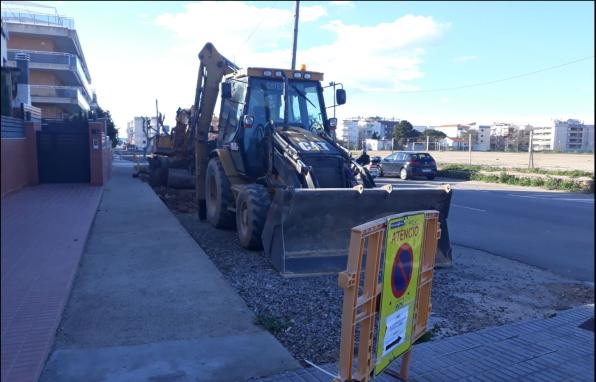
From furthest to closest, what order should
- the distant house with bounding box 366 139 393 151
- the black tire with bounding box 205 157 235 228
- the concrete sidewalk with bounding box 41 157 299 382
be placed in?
the distant house with bounding box 366 139 393 151, the black tire with bounding box 205 157 235 228, the concrete sidewalk with bounding box 41 157 299 382

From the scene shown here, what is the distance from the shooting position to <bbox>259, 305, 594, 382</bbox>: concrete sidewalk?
4.15 m

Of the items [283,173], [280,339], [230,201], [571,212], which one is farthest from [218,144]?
[571,212]

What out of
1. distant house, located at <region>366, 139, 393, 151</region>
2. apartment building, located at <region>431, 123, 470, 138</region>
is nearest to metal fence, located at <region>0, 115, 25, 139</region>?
distant house, located at <region>366, 139, 393, 151</region>

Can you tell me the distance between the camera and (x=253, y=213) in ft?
25.4

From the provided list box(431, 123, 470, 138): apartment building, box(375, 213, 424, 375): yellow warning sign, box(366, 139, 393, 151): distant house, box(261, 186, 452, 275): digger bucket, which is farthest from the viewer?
box(431, 123, 470, 138): apartment building

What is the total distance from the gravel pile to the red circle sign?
118cm

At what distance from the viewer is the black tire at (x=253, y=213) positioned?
775 centimetres

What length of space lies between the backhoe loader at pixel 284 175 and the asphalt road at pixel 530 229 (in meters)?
2.14

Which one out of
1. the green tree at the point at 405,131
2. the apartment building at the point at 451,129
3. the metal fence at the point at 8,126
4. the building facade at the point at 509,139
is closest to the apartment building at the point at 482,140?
the building facade at the point at 509,139

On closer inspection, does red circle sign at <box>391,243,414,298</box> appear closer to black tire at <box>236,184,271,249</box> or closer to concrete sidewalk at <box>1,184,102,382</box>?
concrete sidewalk at <box>1,184,102,382</box>

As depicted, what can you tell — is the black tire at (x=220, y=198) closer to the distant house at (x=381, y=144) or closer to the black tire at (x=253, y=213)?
the black tire at (x=253, y=213)

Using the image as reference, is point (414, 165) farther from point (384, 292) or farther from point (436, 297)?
point (384, 292)

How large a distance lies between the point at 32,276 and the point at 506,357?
17.0 ft

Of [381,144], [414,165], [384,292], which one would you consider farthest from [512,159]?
[384,292]
